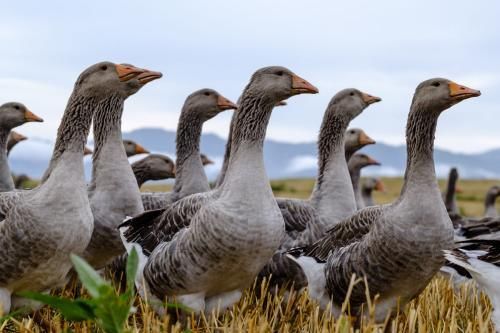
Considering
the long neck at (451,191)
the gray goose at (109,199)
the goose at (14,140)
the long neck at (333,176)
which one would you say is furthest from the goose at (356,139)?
the long neck at (451,191)

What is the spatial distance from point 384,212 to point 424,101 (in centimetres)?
108

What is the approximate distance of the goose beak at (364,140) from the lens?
1090 cm

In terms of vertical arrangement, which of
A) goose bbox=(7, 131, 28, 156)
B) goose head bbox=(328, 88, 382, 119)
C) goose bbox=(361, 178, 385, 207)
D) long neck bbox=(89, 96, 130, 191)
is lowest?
goose bbox=(361, 178, 385, 207)

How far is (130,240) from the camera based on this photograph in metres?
6.69

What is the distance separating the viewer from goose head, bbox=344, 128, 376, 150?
36.0 feet

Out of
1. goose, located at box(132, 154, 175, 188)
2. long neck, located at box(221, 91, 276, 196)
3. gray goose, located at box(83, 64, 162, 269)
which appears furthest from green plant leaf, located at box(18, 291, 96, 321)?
goose, located at box(132, 154, 175, 188)

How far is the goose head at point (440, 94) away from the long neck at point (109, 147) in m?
3.18

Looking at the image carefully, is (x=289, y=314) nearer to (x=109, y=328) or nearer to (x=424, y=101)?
(x=424, y=101)

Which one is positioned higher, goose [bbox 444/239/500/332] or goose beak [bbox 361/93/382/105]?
goose beak [bbox 361/93/382/105]

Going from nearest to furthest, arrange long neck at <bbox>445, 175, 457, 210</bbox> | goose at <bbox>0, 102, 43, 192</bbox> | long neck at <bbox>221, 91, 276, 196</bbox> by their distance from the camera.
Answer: long neck at <bbox>221, 91, 276, 196</bbox> → goose at <bbox>0, 102, 43, 192</bbox> → long neck at <bbox>445, 175, 457, 210</bbox>

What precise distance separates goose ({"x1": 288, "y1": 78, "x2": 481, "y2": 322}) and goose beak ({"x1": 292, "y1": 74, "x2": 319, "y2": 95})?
921 millimetres

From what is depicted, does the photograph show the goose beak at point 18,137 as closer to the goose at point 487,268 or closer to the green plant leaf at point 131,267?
the goose at point 487,268

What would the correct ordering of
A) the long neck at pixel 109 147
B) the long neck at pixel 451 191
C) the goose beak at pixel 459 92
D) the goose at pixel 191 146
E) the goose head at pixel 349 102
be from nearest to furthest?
the goose beak at pixel 459 92 < the long neck at pixel 109 147 < the goose head at pixel 349 102 < the goose at pixel 191 146 < the long neck at pixel 451 191

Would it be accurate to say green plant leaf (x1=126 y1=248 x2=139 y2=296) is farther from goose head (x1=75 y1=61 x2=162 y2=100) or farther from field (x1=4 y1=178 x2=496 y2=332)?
goose head (x1=75 y1=61 x2=162 y2=100)
